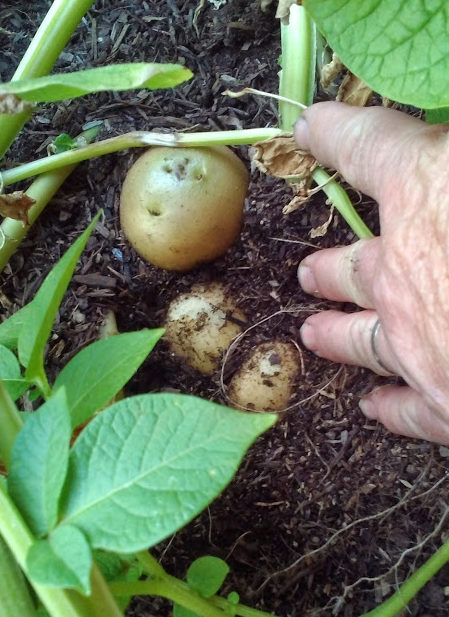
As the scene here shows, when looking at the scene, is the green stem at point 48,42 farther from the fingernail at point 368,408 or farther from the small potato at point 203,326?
the fingernail at point 368,408

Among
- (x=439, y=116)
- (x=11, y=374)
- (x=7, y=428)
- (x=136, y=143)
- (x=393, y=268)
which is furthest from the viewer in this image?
(x=136, y=143)

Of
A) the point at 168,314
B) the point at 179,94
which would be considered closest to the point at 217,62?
the point at 179,94

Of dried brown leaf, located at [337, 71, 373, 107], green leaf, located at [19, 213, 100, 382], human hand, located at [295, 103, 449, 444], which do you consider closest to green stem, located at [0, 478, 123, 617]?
green leaf, located at [19, 213, 100, 382]

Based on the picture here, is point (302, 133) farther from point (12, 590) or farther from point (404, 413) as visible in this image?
point (12, 590)

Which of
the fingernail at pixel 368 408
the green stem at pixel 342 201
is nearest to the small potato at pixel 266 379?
the fingernail at pixel 368 408

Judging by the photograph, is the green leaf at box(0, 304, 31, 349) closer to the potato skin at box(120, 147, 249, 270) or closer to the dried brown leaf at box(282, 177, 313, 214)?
the potato skin at box(120, 147, 249, 270)

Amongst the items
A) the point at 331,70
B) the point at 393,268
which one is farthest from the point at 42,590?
the point at 331,70
